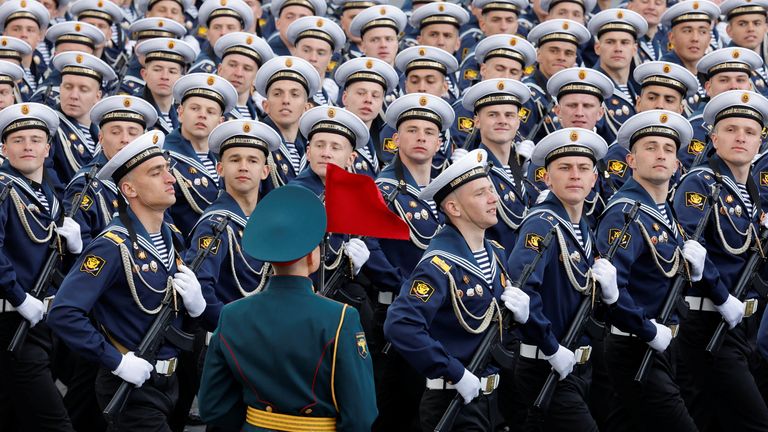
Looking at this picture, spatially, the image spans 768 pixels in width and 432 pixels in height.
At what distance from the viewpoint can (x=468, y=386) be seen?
8.84m

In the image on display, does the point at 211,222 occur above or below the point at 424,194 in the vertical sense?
below

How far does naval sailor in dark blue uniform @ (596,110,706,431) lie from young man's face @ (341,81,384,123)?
2.68m

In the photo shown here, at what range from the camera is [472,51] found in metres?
15.0

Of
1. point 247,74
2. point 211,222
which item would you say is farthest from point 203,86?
point 211,222

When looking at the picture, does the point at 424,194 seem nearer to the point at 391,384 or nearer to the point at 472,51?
the point at 391,384

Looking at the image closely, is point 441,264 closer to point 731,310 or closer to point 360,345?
point 360,345

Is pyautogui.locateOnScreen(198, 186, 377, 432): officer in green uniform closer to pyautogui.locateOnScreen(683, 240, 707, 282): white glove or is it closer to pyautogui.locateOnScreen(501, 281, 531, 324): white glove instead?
pyautogui.locateOnScreen(501, 281, 531, 324): white glove

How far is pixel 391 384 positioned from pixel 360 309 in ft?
1.86

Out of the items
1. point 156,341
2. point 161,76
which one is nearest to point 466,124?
point 161,76

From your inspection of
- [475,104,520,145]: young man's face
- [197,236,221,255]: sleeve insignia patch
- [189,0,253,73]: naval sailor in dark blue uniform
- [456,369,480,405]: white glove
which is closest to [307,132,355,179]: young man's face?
[475,104,520,145]: young man's face

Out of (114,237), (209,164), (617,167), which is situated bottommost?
(209,164)

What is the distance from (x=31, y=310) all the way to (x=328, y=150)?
8.04ft

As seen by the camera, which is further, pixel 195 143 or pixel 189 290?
pixel 195 143

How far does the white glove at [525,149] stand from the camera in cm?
1227
